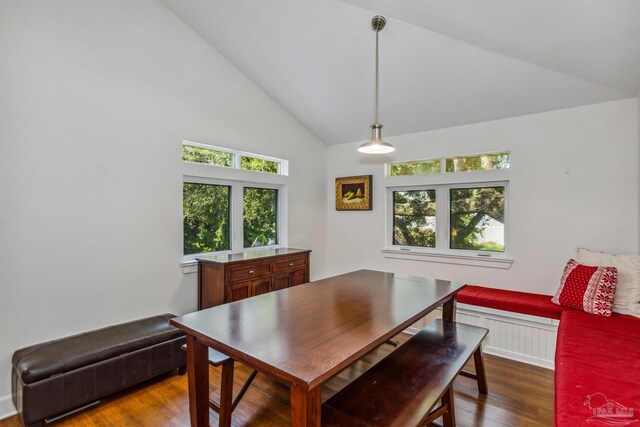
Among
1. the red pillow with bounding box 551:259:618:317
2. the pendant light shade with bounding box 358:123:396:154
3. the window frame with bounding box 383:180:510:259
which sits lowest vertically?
the red pillow with bounding box 551:259:618:317

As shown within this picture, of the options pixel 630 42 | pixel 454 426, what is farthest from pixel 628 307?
pixel 630 42

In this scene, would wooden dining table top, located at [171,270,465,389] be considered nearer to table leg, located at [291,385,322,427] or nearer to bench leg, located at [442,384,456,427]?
table leg, located at [291,385,322,427]

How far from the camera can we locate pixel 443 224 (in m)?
3.75

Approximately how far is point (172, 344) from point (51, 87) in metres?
2.09

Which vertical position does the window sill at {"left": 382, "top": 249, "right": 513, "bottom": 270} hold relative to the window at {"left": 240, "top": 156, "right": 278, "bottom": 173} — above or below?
below

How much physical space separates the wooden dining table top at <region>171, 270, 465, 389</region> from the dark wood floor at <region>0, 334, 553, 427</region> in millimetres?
795

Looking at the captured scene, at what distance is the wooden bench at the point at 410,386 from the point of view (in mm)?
1361

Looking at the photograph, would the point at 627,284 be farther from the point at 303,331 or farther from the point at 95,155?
the point at 95,155

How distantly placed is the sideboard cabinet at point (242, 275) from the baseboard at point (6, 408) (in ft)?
4.56

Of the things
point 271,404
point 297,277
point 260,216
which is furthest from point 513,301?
point 260,216

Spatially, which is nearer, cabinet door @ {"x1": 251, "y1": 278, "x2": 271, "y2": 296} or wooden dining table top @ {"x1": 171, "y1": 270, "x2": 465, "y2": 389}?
wooden dining table top @ {"x1": 171, "y1": 270, "x2": 465, "y2": 389}

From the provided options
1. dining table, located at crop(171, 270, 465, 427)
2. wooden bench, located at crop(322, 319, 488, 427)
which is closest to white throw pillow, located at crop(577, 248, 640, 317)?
wooden bench, located at crop(322, 319, 488, 427)

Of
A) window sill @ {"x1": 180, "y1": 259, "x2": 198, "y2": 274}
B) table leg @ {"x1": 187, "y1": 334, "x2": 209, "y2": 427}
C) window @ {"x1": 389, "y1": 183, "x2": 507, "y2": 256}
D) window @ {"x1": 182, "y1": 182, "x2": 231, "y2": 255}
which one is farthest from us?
window @ {"x1": 389, "y1": 183, "x2": 507, "y2": 256}

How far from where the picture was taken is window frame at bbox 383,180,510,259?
333 centimetres
